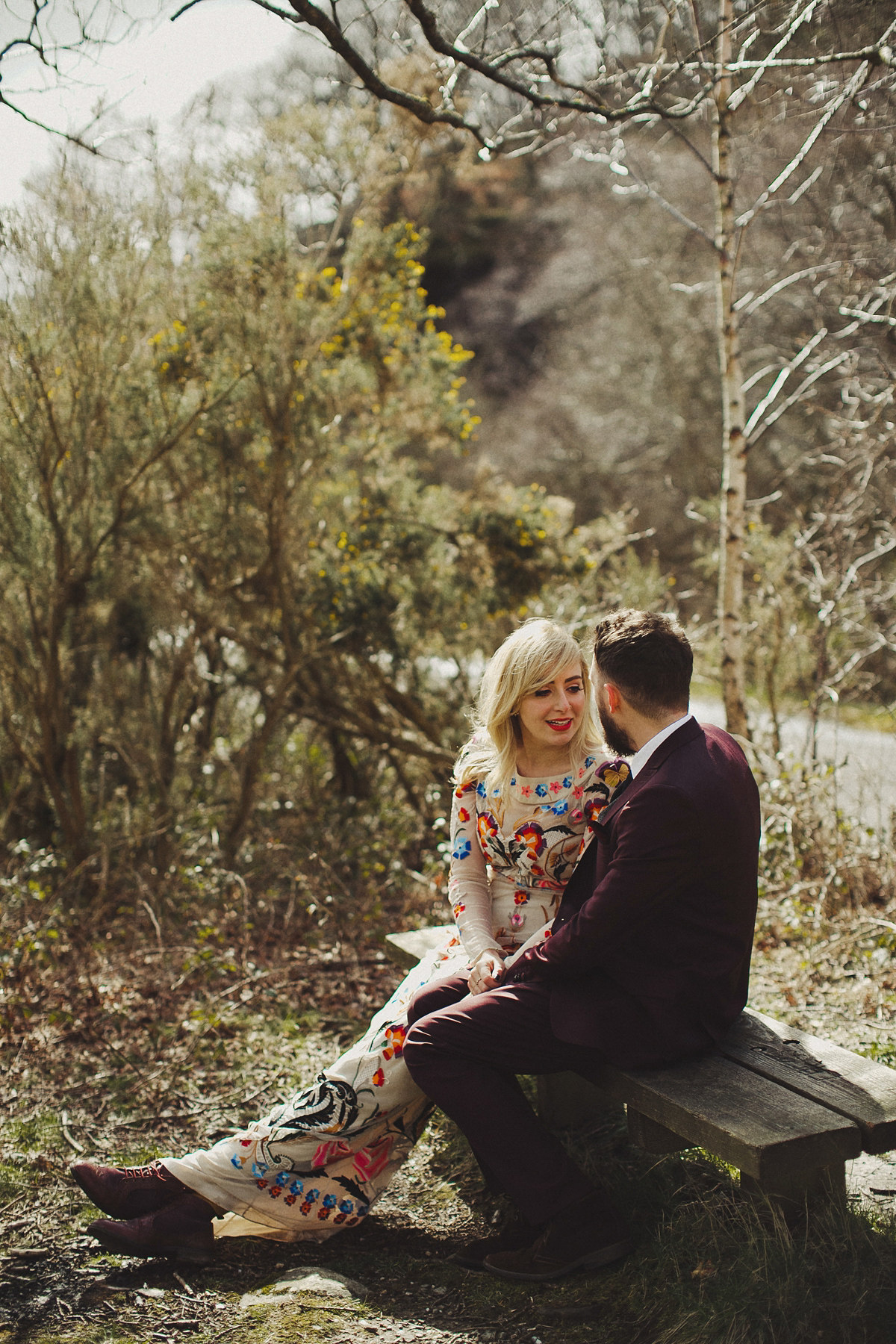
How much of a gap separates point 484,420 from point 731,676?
1557 centimetres

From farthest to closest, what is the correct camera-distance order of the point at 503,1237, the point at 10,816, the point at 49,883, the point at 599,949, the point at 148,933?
the point at 10,816 → the point at 49,883 → the point at 148,933 → the point at 503,1237 → the point at 599,949

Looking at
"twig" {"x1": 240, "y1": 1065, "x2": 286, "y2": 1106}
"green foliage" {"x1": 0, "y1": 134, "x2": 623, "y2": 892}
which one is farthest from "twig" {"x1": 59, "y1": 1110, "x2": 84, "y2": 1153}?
"green foliage" {"x1": 0, "y1": 134, "x2": 623, "y2": 892}

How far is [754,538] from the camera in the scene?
23.4 ft

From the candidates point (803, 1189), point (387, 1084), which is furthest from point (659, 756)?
point (387, 1084)

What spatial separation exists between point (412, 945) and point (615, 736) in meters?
1.29

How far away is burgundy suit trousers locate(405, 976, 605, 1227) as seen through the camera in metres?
2.50

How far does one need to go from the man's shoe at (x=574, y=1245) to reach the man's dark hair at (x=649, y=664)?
1.19 m

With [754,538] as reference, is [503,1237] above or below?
below

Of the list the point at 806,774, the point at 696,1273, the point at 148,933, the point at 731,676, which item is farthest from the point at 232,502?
the point at 696,1273

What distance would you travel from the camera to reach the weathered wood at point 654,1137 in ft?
7.97

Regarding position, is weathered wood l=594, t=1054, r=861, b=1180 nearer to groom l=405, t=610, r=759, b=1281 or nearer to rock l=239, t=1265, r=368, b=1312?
groom l=405, t=610, r=759, b=1281

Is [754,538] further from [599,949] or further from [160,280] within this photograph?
[599,949]

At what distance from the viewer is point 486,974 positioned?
2.71m

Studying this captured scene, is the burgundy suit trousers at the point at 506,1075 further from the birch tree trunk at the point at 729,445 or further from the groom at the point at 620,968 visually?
the birch tree trunk at the point at 729,445
